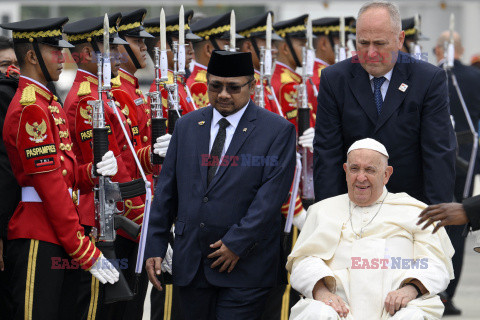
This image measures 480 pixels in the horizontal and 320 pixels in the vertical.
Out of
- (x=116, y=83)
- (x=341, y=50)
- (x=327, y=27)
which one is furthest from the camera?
(x=327, y=27)

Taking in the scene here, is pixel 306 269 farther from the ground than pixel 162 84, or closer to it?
closer to it

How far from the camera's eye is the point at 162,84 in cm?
674

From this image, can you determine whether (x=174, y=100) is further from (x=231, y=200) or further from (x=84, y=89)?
(x=231, y=200)

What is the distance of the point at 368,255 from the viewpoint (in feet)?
17.8

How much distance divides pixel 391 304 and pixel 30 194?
75.3 inches

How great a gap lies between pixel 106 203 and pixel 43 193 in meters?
0.46

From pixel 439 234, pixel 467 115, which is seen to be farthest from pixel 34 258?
pixel 467 115

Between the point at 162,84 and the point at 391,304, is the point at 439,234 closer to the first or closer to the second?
the point at 391,304

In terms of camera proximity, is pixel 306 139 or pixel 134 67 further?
pixel 306 139

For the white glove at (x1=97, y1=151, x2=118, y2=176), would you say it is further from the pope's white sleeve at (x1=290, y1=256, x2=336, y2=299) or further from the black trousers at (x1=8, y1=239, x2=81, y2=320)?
the pope's white sleeve at (x1=290, y1=256, x2=336, y2=299)

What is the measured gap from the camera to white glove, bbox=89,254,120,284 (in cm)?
572

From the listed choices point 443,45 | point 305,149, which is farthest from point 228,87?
point 443,45

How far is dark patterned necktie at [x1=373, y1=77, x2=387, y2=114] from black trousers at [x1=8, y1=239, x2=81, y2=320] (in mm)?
1792

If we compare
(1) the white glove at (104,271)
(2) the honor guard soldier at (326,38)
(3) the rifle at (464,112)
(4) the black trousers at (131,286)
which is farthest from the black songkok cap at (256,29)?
(1) the white glove at (104,271)
